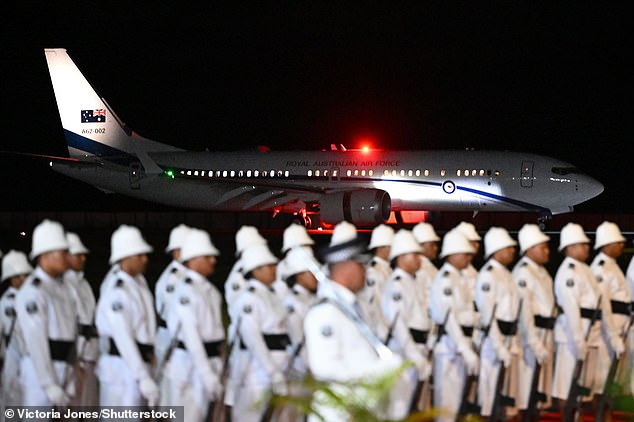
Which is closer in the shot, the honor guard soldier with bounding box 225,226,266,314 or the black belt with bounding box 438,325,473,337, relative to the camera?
the black belt with bounding box 438,325,473,337

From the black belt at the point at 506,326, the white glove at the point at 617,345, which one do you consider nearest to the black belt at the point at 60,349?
the black belt at the point at 506,326

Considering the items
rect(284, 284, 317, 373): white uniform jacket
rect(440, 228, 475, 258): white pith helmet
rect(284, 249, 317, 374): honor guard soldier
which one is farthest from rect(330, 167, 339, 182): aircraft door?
rect(284, 284, 317, 373): white uniform jacket

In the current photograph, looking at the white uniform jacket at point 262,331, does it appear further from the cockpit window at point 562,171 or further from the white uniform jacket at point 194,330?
the cockpit window at point 562,171

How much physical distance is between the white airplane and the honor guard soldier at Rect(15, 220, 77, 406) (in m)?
30.3

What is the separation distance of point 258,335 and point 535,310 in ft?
10.1

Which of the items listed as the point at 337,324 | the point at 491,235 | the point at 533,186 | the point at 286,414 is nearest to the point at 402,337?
the point at 286,414

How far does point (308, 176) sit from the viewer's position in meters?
42.7

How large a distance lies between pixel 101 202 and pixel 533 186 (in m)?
40.4

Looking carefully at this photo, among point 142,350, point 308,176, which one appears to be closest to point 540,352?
point 142,350

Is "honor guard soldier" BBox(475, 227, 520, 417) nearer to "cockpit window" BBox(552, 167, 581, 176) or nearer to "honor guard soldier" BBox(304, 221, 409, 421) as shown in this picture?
"honor guard soldier" BBox(304, 221, 409, 421)

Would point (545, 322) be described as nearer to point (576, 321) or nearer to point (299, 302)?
point (576, 321)

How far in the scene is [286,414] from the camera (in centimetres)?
925

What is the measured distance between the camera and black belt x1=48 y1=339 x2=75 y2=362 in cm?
909

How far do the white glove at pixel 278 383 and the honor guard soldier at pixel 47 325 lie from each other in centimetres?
146
